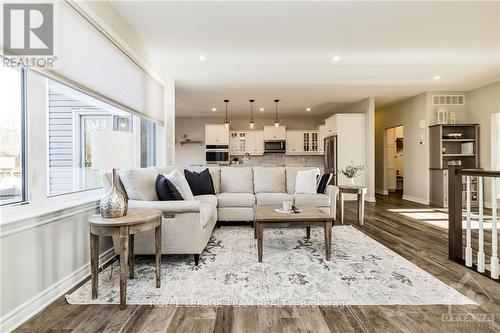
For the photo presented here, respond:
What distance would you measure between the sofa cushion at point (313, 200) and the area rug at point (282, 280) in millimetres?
1109

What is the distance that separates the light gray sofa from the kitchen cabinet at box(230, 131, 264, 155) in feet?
12.7

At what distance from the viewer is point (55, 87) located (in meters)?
2.36

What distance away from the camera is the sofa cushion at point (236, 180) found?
190 inches

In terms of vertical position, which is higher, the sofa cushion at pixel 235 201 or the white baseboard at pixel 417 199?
the sofa cushion at pixel 235 201

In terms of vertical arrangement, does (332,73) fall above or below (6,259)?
above

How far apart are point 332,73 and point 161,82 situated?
3204 mm

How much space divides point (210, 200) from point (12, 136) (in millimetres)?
2436

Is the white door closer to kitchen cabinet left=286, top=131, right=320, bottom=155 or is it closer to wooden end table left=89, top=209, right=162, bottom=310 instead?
kitchen cabinet left=286, top=131, right=320, bottom=155

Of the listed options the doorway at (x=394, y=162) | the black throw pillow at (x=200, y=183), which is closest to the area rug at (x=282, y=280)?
the black throw pillow at (x=200, y=183)

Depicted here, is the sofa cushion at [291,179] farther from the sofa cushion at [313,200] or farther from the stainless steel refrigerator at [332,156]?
the stainless steel refrigerator at [332,156]

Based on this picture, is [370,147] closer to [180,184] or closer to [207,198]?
[207,198]

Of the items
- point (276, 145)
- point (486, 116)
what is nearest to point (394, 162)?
point (486, 116)

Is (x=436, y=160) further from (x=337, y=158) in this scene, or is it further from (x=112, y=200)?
(x=112, y=200)

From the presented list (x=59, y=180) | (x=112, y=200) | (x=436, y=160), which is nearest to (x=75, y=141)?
(x=59, y=180)
